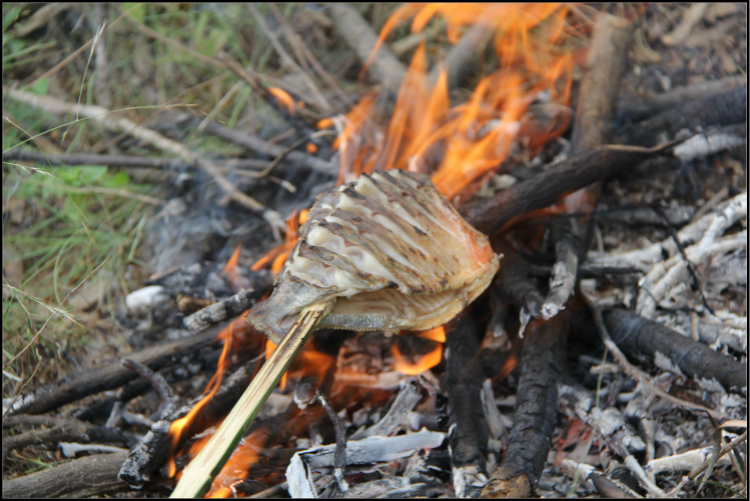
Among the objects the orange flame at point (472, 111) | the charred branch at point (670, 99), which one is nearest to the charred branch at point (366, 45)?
the orange flame at point (472, 111)

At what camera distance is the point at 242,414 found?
4.10 feet

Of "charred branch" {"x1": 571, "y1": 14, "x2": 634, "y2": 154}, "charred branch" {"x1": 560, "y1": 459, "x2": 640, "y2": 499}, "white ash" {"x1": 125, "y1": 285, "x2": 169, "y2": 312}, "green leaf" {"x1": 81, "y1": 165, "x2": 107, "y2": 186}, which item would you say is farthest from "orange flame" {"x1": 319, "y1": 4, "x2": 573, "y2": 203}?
"green leaf" {"x1": 81, "y1": 165, "x2": 107, "y2": 186}

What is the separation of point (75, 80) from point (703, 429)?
16.8ft

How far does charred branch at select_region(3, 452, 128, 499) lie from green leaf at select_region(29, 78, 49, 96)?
326 centimetres

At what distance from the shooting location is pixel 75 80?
4184mm

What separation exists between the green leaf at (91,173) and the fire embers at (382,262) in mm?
2313

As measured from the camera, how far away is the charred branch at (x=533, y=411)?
1.48 meters

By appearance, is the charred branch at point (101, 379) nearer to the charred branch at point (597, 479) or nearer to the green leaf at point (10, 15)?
the charred branch at point (597, 479)

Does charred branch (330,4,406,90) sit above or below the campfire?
above

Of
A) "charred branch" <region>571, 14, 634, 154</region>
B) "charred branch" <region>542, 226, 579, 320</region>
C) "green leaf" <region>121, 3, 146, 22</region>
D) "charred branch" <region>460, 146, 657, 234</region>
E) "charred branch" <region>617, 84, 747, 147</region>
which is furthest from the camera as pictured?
"green leaf" <region>121, 3, 146, 22</region>

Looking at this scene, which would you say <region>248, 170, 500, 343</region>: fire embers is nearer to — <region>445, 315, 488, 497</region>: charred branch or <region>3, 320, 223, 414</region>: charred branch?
<region>445, 315, 488, 497</region>: charred branch

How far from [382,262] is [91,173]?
2.75 metres

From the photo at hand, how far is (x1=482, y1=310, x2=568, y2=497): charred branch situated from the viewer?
1484 millimetres

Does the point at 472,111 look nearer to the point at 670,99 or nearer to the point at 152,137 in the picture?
the point at 670,99
